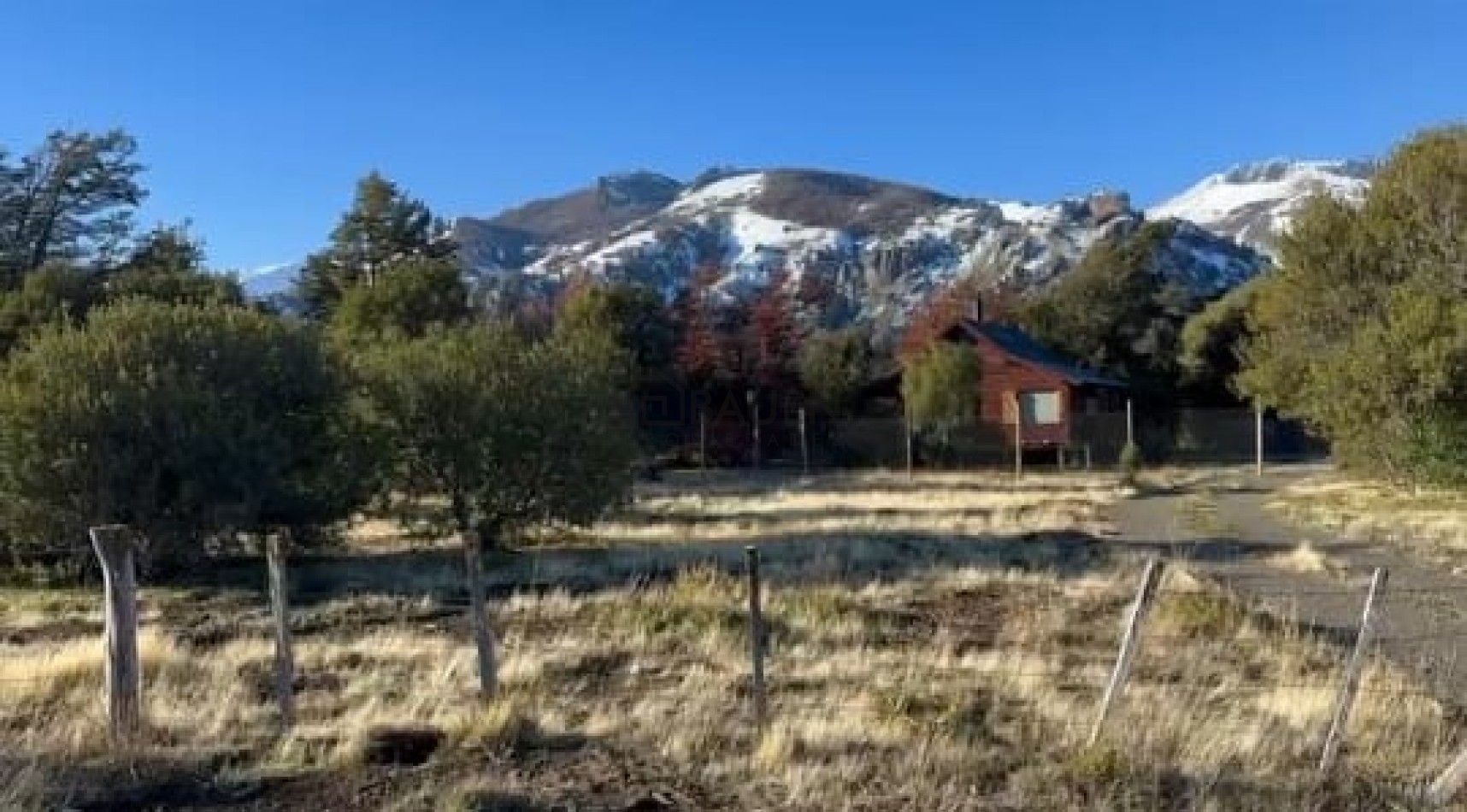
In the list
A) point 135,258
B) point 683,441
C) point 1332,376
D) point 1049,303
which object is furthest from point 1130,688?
point 1049,303

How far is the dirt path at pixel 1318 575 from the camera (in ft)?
45.3

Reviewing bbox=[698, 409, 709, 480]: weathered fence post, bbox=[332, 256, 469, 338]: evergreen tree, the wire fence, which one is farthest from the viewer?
bbox=[698, 409, 709, 480]: weathered fence post

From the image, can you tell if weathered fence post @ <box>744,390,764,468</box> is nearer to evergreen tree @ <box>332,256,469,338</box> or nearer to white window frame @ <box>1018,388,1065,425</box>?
white window frame @ <box>1018,388,1065,425</box>

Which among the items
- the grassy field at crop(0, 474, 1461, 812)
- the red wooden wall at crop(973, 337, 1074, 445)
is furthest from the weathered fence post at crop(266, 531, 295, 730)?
the red wooden wall at crop(973, 337, 1074, 445)

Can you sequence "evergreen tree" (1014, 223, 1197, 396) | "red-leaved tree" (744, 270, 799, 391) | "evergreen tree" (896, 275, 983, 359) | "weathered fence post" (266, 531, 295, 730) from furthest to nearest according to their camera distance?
"evergreen tree" (896, 275, 983, 359) → "evergreen tree" (1014, 223, 1197, 396) → "red-leaved tree" (744, 270, 799, 391) → "weathered fence post" (266, 531, 295, 730)

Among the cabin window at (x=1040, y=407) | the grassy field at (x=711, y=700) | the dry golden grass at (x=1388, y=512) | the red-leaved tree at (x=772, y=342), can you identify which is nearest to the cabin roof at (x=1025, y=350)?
the cabin window at (x=1040, y=407)

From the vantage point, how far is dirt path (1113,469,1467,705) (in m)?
13.8

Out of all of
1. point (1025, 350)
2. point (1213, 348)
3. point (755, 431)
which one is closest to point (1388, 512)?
point (1025, 350)

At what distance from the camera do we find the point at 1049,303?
2899 inches

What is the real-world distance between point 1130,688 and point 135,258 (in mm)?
57661

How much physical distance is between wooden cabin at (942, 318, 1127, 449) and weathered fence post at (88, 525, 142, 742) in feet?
162

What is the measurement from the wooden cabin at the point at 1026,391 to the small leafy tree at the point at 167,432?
120ft

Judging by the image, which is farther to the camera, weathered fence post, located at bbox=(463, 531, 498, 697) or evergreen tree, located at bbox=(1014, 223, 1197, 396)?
evergreen tree, located at bbox=(1014, 223, 1197, 396)

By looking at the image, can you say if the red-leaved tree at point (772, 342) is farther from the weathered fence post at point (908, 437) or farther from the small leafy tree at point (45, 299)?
the small leafy tree at point (45, 299)
